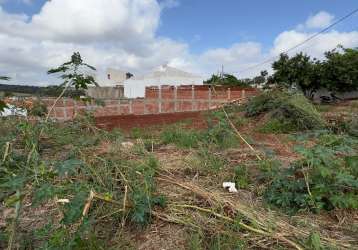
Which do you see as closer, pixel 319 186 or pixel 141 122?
pixel 319 186

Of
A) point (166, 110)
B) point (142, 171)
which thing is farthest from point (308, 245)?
point (166, 110)

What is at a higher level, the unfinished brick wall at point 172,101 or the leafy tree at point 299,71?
the leafy tree at point 299,71

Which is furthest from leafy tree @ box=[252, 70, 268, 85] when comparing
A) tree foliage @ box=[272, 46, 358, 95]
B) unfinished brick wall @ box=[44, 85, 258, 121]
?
unfinished brick wall @ box=[44, 85, 258, 121]

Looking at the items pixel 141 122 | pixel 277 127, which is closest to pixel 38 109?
pixel 277 127

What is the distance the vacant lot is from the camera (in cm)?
207

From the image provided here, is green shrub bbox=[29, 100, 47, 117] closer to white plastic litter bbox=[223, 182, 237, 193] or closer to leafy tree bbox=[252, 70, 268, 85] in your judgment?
white plastic litter bbox=[223, 182, 237, 193]

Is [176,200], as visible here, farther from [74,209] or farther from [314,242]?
[314,242]

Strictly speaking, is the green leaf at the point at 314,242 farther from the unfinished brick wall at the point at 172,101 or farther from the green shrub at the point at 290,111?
the unfinished brick wall at the point at 172,101

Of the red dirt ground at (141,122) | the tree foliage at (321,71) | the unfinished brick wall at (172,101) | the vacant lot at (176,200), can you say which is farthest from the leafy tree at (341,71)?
the vacant lot at (176,200)

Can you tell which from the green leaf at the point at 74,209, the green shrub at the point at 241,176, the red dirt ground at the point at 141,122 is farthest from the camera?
the red dirt ground at the point at 141,122

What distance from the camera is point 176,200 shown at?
2578 mm

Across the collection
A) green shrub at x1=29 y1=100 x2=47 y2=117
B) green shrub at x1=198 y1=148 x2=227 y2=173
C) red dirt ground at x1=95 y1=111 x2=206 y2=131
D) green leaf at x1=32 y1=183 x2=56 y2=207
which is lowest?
red dirt ground at x1=95 y1=111 x2=206 y2=131

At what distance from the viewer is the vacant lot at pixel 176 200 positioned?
2.07 meters

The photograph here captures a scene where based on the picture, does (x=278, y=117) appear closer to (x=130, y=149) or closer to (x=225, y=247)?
→ (x=130, y=149)
